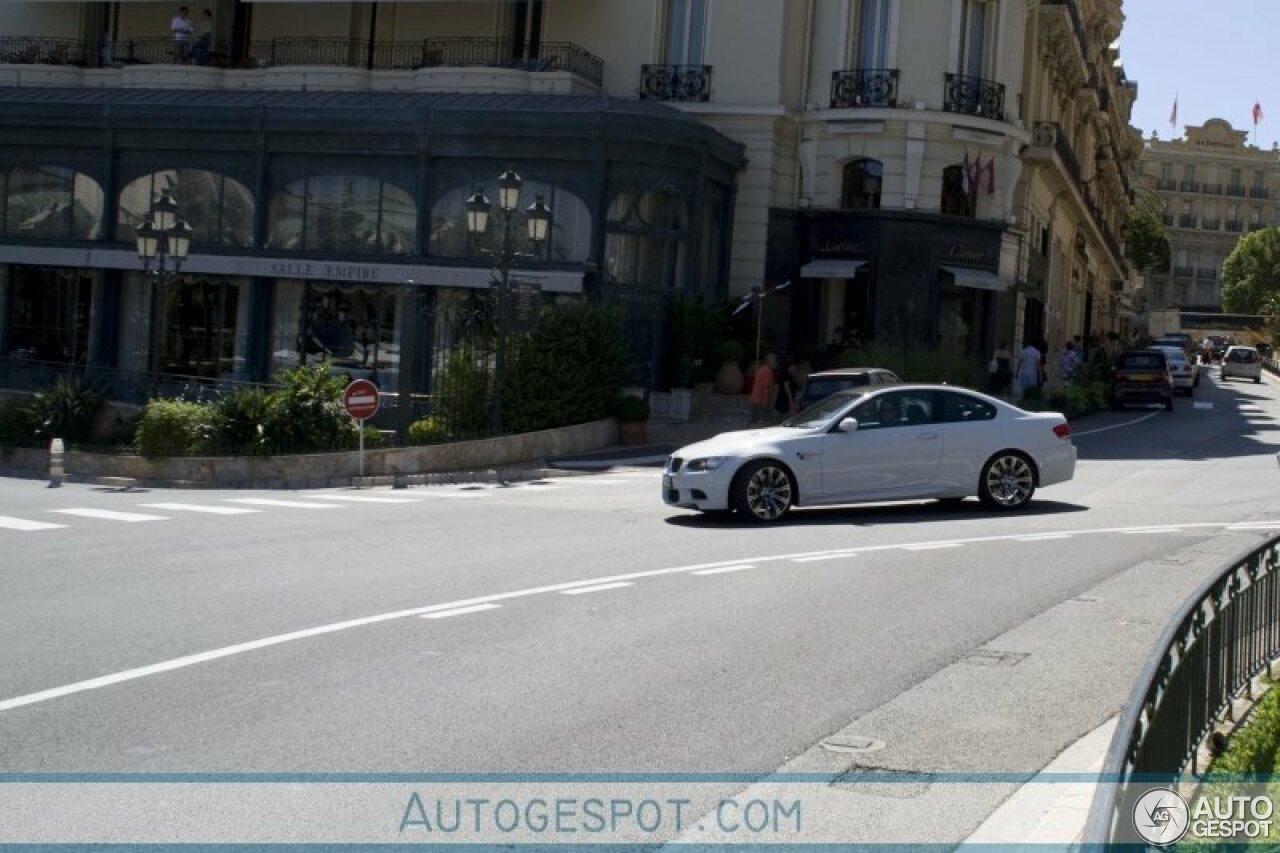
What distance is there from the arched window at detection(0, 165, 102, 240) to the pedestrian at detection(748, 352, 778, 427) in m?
17.4

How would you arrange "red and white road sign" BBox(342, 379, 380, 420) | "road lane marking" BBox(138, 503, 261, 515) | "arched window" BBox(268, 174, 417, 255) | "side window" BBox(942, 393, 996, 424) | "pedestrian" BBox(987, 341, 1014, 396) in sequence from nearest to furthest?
1. "side window" BBox(942, 393, 996, 424)
2. "road lane marking" BBox(138, 503, 261, 515)
3. "red and white road sign" BBox(342, 379, 380, 420)
4. "arched window" BBox(268, 174, 417, 255)
5. "pedestrian" BBox(987, 341, 1014, 396)

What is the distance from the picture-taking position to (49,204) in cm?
3872

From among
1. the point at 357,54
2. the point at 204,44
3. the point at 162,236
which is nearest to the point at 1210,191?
the point at 357,54

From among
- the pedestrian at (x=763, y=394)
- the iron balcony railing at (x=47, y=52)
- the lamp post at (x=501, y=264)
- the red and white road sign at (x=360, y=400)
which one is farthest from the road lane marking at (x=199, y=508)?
the iron balcony railing at (x=47, y=52)

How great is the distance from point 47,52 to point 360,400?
25253 mm

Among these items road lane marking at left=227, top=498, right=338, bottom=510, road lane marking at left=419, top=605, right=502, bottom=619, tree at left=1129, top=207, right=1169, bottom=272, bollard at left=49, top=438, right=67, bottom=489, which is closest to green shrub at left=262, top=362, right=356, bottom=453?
bollard at left=49, top=438, right=67, bottom=489

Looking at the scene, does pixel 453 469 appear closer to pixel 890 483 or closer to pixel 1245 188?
pixel 890 483

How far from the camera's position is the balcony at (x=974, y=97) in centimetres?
3812

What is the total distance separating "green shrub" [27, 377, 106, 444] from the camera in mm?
30016

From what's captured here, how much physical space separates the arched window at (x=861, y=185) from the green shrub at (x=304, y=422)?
1683 cm

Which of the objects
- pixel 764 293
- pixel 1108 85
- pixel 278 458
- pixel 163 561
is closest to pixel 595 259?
pixel 764 293

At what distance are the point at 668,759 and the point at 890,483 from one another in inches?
416

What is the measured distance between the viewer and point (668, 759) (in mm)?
7492

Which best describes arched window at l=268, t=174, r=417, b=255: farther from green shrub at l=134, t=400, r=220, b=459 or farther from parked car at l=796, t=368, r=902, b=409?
parked car at l=796, t=368, r=902, b=409
